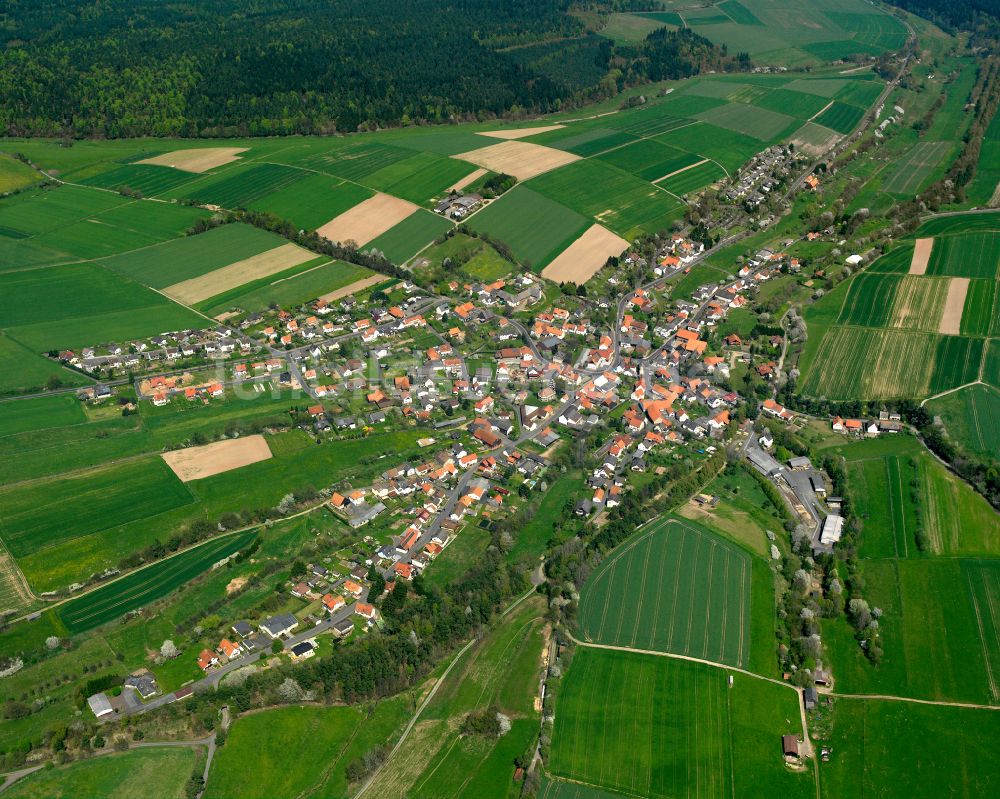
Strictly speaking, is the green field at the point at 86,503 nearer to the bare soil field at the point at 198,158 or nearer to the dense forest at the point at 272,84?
the bare soil field at the point at 198,158

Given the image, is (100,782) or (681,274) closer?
(100,782)

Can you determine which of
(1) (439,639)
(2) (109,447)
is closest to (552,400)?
(1) (439,639)

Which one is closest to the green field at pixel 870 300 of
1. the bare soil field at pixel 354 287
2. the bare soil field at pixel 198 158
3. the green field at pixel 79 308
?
the bare soil field at pixel 354 287

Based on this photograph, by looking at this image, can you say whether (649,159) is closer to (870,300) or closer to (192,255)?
(870,300)

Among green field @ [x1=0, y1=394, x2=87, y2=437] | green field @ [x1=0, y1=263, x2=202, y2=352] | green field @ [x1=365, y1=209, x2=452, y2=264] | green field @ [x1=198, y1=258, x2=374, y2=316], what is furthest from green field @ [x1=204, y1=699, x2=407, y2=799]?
green field @ [x1=365, y1=209, x2=452, y2=264]

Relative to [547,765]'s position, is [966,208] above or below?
above

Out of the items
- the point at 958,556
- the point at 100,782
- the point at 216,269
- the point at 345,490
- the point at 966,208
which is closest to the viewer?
the point at 100,782

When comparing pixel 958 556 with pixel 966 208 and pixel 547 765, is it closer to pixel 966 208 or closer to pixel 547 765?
pixel 547 765
